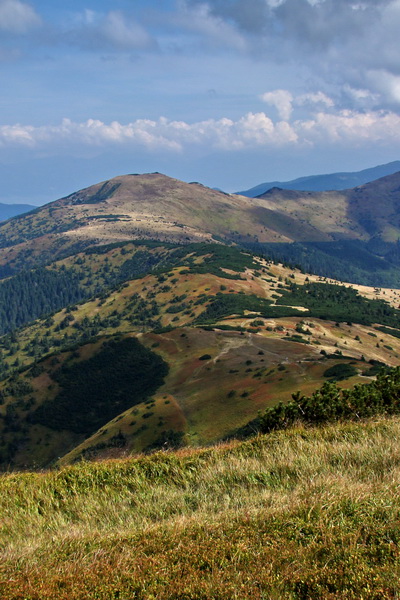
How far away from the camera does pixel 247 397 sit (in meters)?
92.0

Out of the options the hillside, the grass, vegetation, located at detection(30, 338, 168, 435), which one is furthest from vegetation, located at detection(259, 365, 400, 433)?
vegetation, located at detection(30, 338, 168, 435)

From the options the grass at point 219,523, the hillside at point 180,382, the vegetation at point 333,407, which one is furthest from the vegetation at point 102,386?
the grass at point 219,523

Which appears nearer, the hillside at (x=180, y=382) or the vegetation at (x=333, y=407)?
the vegetation at (x=333, y=407)

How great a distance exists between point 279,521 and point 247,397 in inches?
3368

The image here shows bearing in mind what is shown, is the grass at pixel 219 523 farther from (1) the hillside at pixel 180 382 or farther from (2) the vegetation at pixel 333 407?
(1) the hillside at pixel 180 382

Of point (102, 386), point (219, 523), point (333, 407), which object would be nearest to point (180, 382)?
point (102, 386)

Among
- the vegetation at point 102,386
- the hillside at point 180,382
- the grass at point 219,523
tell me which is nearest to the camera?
the grass at point 219,523

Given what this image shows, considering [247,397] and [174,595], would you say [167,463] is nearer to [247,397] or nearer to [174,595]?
[174,595]

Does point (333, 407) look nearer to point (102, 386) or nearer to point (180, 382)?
point (180, 382)

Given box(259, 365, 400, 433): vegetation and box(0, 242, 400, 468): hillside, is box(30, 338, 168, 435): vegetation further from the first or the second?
box(259, 365, 400, 433): vegetation

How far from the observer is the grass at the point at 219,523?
268 inches

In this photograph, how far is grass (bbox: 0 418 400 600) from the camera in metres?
6.82

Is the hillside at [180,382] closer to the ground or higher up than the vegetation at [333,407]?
closer to the ground

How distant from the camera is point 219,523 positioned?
872cm
